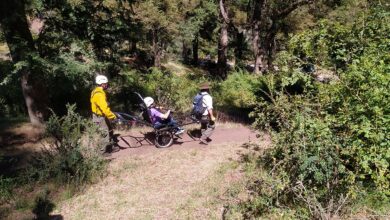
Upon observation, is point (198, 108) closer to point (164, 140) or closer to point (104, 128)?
point (164, 140)

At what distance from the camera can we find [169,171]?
8.52 meters

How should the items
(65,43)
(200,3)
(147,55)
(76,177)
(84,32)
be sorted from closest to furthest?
(76,177) → (65,43) → (84,32) → (147,55) → (200,3)

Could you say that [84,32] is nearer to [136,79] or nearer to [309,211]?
[136,79]

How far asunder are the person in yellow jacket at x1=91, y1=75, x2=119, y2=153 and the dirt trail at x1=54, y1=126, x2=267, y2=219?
1.52 ft

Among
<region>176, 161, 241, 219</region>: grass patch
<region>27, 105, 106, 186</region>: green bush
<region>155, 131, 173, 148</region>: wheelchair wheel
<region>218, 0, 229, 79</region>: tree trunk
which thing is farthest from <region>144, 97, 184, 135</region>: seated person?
<region>218, 0, 229, 79</region>: tree trunk

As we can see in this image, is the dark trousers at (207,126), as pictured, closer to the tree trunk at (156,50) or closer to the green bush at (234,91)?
the green bush at (234,91)

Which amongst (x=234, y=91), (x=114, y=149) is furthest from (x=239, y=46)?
(x=114, y=149)

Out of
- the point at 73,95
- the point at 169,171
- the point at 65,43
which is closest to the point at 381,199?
the point at 169,171

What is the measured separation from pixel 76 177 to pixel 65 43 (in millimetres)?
4894

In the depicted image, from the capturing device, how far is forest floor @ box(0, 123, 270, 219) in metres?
6.93

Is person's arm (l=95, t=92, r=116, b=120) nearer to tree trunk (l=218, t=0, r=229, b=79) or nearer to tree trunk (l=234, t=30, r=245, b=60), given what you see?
tree trunk (l=218, t=0, r=229, b=79)

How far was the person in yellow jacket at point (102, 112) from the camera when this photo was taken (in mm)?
8680

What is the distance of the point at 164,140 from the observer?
32.7 feet

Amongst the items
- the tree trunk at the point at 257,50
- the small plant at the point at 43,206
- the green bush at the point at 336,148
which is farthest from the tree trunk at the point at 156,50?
the green bush at the point at 336,148
